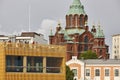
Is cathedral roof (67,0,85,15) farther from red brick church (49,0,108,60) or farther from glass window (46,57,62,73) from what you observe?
glass window (46,57,62,73)

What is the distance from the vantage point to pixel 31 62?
6141 cm

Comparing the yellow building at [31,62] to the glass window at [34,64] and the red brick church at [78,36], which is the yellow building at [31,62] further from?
the red brick church at [78,36]

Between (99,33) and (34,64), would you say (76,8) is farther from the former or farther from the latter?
(34,64)

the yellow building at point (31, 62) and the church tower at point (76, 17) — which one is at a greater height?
the church tower at point (76, 17)

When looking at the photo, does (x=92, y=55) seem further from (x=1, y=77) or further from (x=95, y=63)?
(x=1, y=77)

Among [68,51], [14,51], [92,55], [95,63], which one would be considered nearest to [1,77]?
[14,51]

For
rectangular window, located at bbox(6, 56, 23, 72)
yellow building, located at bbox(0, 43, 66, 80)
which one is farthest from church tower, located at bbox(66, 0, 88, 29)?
rectangular window, located at bbox(6, 56, 23, 72)

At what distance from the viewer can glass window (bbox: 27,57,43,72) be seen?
201 ft

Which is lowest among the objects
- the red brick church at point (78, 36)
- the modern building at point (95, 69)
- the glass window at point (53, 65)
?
the modern building at point (95, 69)

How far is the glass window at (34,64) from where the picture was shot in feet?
201

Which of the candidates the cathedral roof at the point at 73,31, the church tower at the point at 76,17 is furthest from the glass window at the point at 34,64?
the church tower at the point at 76,17

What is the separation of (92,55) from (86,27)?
22.6 meters

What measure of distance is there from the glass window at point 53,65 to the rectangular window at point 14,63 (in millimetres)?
3387

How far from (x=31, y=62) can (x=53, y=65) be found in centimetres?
300
